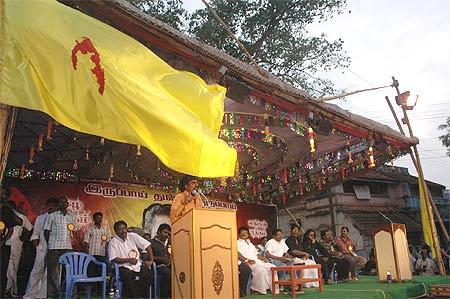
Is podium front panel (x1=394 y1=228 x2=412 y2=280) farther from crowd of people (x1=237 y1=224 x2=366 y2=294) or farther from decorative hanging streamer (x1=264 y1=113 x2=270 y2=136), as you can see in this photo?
decorative hanging streamer (x1=264 y1=113 x2=270 y2=136)

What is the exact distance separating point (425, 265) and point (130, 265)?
1064 cm

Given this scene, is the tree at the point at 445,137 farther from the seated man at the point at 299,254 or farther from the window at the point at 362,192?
the seated man at the point at 299,254

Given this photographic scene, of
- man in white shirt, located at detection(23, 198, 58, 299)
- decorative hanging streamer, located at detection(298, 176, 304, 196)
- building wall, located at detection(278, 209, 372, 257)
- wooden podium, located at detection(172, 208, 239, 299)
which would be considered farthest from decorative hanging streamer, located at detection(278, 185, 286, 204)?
wooden podium, located at detection(172, 208, 239, 299)

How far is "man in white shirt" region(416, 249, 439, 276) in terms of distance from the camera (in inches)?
542

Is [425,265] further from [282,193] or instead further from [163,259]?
[163,259]

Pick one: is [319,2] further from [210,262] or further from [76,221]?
[210,262]

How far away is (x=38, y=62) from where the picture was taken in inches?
158

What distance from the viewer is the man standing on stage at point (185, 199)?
565 cm

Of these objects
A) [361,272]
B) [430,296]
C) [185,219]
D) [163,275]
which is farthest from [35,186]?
[361,272]

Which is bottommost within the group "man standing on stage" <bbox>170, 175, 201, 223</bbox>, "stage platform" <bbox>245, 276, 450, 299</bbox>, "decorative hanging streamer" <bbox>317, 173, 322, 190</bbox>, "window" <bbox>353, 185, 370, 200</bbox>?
"stage platform" <bbox>245, 276, 450, 299</bbox>

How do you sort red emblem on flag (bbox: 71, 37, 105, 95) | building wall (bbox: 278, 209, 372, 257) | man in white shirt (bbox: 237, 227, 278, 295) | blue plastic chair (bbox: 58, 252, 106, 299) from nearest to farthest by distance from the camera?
red emblem on flag (bbox: 71, 37, 105, 95) < blue plastic chair (bbox: 58, 252, 106, 299) < man in white shirt (bbox: 237, 227, 278, 295) < building wall (bbox: 278, 209, 372, 257)

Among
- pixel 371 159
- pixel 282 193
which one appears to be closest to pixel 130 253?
pixel 371 159

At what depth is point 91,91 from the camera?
397 centimetres

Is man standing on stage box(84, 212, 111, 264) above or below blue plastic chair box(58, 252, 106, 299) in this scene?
above
